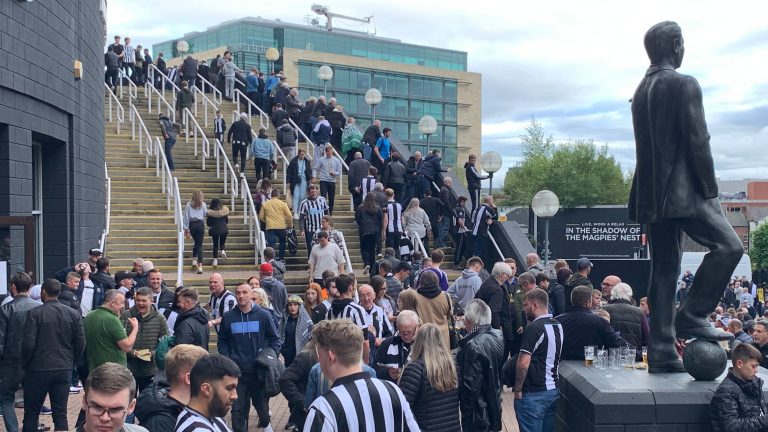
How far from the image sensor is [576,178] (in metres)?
75.0

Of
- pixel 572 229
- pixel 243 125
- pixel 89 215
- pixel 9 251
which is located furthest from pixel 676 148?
pixel 572 229

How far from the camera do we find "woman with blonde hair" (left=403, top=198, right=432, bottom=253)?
18719 millimetres

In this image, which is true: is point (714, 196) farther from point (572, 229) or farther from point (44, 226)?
point (572, 229)

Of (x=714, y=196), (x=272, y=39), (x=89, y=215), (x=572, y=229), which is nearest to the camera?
(x=714, y=196)

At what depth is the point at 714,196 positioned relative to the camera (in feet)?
22.9

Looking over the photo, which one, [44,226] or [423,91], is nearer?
[44,226]

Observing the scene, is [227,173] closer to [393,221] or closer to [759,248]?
[393,221]

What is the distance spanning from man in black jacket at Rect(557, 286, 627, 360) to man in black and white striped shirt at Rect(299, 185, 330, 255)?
9717 mm

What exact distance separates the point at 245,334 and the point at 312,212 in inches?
342

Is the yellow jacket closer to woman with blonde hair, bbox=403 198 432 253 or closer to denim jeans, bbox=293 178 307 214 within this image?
denim jeans, bbox=293 178 307 214

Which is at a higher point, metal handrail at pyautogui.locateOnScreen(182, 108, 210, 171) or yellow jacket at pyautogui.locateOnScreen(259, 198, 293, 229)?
metal handrail at pyautogui.locateOnScreen(182, 108, 210, 171)

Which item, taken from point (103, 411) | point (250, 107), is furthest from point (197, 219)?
point (103, 411)

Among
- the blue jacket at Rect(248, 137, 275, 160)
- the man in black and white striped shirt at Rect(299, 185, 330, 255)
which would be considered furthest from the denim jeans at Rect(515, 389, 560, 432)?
the blue jacket at Rect(248, 137, 275, 160)

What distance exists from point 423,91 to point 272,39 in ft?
58.1
